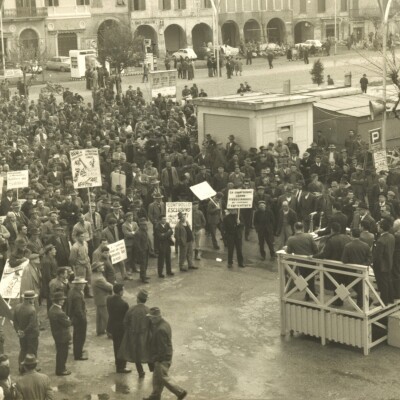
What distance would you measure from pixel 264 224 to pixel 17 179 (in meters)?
6.17

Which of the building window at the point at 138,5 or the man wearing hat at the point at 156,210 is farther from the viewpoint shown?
the building window at the point at 138,5

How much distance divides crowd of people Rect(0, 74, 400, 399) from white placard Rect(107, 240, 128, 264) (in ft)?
0.90

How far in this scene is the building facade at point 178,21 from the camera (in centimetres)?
7256

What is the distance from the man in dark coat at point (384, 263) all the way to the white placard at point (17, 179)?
987 cm

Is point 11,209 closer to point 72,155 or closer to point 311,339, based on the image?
point 72,155

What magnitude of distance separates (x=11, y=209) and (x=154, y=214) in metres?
3.18

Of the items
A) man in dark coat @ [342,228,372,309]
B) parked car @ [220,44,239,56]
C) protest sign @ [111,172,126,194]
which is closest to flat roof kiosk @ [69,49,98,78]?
parked car @ [220,44,239,56]

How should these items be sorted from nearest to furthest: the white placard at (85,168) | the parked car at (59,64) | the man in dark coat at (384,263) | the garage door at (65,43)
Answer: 1. the man in dark coat at (384,263)
2. the white placard at (85,168)
3. the parked car at (59,64)
4. the garage door at (65,43)

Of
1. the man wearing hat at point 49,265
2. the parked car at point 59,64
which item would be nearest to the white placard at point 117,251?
the man wearing hat at point 49,265

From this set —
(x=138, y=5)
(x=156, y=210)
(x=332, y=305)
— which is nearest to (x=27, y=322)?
(x=332, y=305)

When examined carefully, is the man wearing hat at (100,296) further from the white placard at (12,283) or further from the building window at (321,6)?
the building window at (321,6)

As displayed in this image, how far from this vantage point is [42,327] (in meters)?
16.7

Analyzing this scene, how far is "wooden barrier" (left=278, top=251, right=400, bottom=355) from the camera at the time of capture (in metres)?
14.9

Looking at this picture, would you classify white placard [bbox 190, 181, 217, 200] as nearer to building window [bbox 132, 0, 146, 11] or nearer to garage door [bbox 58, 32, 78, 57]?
garage door [bbox 58, 32, 78, 57]
